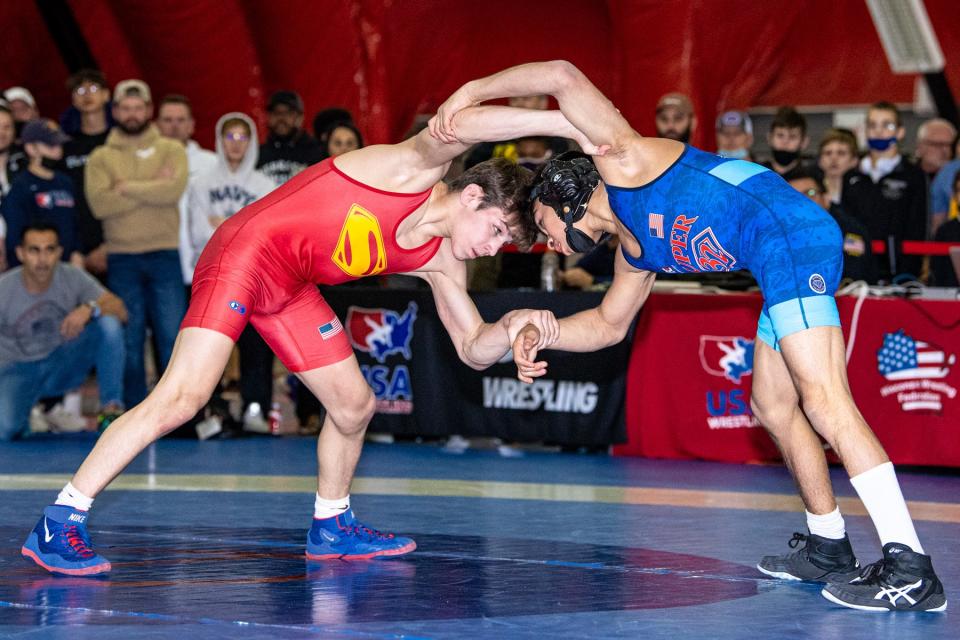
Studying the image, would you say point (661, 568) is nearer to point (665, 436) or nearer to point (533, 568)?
point (533, 568)

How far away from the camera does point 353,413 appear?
508 cm

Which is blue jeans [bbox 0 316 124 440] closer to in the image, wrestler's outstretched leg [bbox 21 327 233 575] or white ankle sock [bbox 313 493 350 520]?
white ankle sock [bbox 313 493 350 520]

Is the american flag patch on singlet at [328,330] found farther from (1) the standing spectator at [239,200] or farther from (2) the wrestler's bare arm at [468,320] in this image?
(1) the standing spectator at [239,200]

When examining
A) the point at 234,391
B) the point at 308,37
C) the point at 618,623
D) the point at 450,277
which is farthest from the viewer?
the point at 308,37

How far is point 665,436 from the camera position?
27.1ft

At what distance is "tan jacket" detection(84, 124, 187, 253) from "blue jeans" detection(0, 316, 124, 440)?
1.88 feet

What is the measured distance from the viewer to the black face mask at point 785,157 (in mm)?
8609

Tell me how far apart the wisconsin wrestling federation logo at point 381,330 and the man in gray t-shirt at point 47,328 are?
4.80 ft

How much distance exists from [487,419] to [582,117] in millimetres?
4330

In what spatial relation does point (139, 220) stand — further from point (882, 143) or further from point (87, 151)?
point (882, 143)

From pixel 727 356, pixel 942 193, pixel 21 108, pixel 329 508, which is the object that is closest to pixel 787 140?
pixel 942 193

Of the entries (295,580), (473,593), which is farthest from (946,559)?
(295,580)

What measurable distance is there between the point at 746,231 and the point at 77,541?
234 cm

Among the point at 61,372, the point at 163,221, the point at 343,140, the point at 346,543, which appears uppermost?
the point at 343,140
